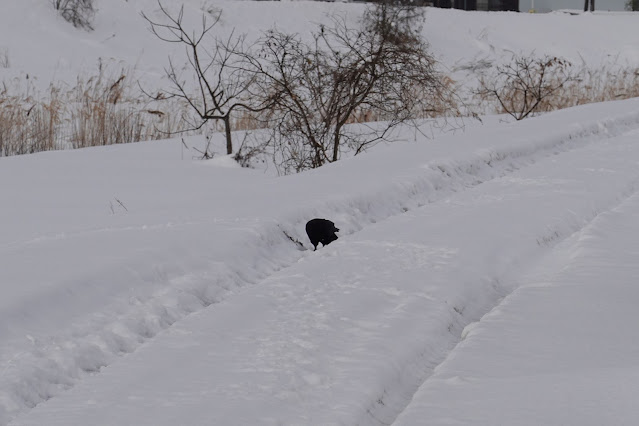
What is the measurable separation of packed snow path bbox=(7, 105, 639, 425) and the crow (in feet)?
0.31

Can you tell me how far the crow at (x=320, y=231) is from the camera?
3887 millimetres

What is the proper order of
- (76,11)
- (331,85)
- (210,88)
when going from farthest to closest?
(76,11) → (210,88) → (331,85)

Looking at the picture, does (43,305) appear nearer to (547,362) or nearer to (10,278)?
(10,278)

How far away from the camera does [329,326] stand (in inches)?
111

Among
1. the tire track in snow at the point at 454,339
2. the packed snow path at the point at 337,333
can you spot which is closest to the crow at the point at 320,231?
the packed snow path at the point at 337,333

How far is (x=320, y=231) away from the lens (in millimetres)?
3895

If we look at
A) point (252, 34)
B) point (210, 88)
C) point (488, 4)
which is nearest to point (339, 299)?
point (210, 88)

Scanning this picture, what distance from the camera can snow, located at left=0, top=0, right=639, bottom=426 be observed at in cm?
229

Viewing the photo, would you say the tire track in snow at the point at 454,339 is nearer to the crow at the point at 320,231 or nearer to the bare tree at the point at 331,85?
the crow at the point at 320,231

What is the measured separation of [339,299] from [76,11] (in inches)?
829

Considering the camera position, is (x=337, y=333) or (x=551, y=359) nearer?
(x=551, y=359)

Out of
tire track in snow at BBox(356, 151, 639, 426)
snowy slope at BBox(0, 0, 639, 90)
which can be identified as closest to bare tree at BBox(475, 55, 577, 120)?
snowy slope at BBox(0, 0, 639, 90)

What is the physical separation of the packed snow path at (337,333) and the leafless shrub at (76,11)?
776 inches

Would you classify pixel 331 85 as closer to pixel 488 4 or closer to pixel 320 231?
pixel 320 231
